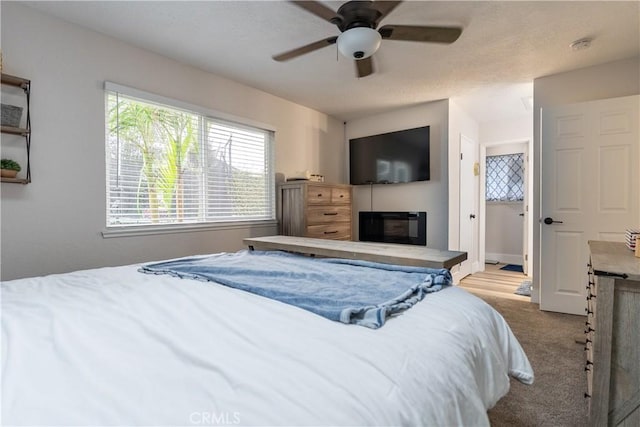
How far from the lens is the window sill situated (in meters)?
2.51

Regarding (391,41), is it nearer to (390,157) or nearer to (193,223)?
(390,157)

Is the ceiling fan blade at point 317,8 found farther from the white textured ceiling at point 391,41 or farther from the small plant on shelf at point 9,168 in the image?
the small plant on shelf at point 9,168

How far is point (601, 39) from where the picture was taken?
8.37 feet

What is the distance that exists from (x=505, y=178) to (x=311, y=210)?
4393 millimetres

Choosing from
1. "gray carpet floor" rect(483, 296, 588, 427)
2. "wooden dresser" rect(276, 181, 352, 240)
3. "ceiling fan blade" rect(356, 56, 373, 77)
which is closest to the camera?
"gray carpet floor" rect(483, 296, 588, 427)

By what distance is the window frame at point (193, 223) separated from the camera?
247 centimetres

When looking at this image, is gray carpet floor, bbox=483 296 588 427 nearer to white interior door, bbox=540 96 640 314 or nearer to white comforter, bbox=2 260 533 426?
white interior door, bbox=540 96 640 314

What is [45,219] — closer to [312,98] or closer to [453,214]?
[312,98]

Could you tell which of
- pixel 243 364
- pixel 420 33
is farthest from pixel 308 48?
pixel 243 364

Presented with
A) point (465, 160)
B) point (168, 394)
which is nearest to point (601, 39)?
point (465, 160)

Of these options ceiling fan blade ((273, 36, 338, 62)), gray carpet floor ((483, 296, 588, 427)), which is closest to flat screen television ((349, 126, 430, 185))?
gray carpet floor ((483, 296, 588, 427))

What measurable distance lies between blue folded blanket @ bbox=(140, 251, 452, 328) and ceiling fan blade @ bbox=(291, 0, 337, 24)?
1.43 meters

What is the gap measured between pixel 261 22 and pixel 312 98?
5.47 ft

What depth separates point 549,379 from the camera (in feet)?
6.20
